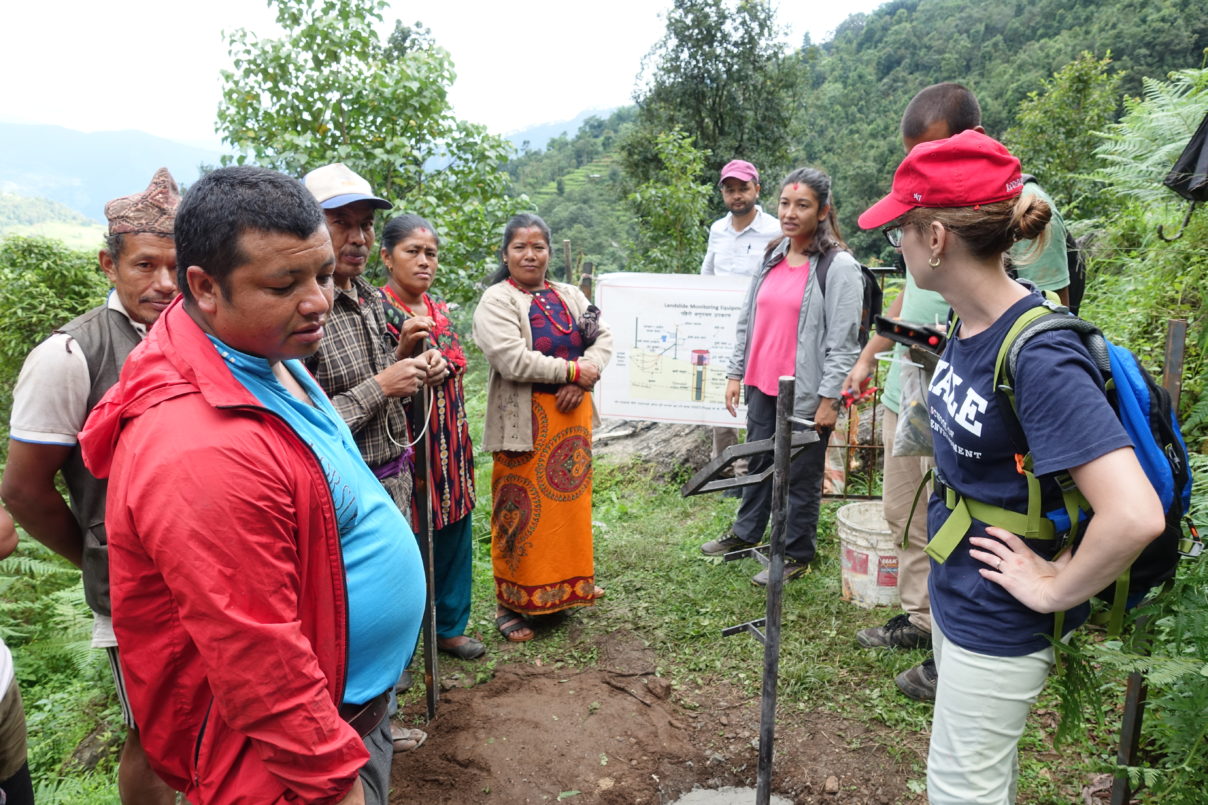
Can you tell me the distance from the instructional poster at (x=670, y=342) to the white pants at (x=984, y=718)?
13.4 ft

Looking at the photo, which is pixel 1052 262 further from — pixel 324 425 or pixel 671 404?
pixel 671 404

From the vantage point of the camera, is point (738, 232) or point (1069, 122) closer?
point (738, 232)

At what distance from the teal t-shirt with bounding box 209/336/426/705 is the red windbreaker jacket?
0.04m

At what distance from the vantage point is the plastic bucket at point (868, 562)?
12.5 ft

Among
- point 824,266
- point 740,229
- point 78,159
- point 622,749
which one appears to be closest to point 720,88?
point 740,229

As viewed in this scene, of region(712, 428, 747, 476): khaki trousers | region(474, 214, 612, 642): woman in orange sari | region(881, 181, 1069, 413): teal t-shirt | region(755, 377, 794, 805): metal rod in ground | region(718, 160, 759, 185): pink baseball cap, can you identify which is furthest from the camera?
region(712, 428, 747, 476): khaki trousers

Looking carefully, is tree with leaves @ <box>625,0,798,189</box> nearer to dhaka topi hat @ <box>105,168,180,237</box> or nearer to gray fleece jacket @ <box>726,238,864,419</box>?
gray fleece jacket @ <box>726,238,864,419</box>

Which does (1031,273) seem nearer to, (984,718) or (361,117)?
(984,718)

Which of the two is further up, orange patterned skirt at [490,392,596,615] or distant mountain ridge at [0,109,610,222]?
distant mountain ridge at [0,109,610,222]

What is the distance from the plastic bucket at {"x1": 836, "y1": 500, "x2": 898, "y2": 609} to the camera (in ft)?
12.5

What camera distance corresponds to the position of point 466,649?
3.66 metres

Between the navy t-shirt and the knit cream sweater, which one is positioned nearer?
the navy t-shirt

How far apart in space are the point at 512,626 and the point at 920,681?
1985mm

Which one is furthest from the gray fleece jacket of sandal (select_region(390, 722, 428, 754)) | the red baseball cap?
sandal (select_region(390, 722, 428, 754))
